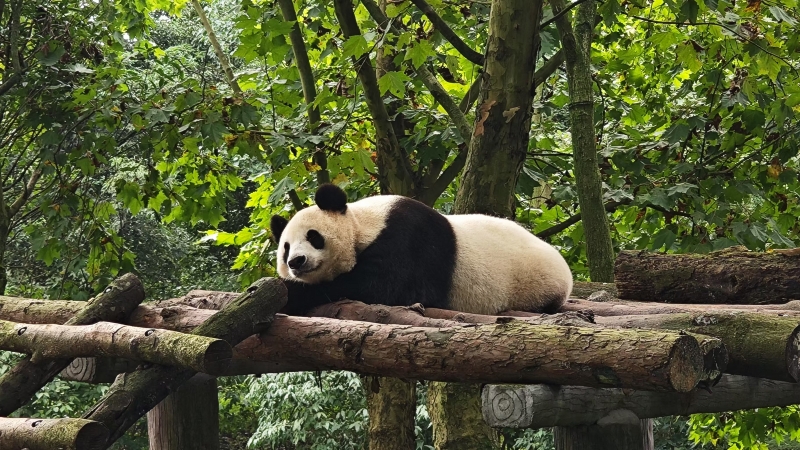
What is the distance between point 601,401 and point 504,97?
2.54m

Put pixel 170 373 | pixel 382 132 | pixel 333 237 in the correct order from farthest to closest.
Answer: pixel 382 132, pixel 333 237, pixel 170 373

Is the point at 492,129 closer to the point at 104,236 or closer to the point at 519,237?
the point at 519,237

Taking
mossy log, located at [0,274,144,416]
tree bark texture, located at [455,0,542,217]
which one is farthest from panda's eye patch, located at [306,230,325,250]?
tree bark texture, located at [455,0,542,217]

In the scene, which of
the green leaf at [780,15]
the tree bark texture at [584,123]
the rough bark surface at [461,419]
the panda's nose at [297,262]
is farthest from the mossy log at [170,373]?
the green leaf at [780,15]

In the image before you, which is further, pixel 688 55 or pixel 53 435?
pixel 688 55

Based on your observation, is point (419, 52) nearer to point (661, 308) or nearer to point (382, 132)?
point (382, 132)

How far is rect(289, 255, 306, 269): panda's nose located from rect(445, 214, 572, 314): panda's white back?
0.84 m

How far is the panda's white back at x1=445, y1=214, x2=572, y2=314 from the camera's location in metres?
4.84

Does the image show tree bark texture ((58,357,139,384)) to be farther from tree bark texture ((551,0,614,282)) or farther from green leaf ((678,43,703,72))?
green leaf ((678,43,703,72))

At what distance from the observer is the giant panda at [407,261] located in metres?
4.62

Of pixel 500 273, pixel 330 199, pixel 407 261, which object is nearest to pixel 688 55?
pixel 500 273

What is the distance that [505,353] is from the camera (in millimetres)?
2863

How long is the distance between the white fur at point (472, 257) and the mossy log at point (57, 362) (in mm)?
822

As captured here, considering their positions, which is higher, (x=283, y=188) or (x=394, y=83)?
(x=394, y=83)
